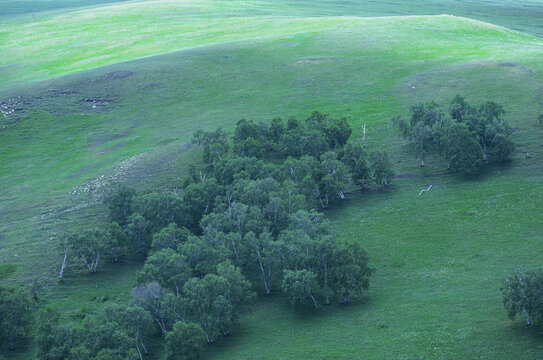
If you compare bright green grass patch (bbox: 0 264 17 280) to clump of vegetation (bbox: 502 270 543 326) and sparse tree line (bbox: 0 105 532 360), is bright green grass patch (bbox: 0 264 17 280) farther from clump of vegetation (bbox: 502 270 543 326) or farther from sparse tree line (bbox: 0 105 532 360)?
clump of vegetation (bbox: 502 270 543 326)

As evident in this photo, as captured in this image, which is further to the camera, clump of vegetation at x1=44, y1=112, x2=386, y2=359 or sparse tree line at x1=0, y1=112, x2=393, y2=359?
clump of vegetation at x1=44, y1=112, x2=386, y2=359

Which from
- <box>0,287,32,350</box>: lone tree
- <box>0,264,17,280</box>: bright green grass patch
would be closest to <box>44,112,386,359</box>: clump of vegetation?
<box>0,287,32,350</box>: lone tree

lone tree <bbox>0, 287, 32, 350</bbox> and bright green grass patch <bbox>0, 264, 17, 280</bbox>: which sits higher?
lone tree <bbox>0, 287, 32, 350</bbox>

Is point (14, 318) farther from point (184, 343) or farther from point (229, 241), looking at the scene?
point (229, 241)

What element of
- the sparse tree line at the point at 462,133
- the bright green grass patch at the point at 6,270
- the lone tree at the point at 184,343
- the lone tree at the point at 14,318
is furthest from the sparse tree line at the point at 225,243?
the sparse tree line at the point at 462,133

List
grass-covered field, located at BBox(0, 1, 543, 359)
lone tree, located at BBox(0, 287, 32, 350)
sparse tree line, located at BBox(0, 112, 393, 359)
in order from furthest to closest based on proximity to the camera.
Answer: lone tree, located at BBox(0, 287, 32, 350) < sparse tree line, located at BBox(0, 112, 393, 359) < grass-covered field, located at BBox(0, 1, 543, 359)

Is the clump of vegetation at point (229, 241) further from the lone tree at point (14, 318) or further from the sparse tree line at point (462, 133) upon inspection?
the sparse tree line at point (462, 133)

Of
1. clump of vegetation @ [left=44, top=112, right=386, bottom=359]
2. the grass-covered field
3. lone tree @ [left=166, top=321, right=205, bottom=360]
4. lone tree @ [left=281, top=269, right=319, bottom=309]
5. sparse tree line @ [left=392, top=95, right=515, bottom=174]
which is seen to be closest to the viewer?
lone tree @ [left=166, top=321, right=205, bottom=360]

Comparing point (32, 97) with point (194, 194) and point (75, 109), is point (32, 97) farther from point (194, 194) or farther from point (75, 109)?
point (194, 194)
